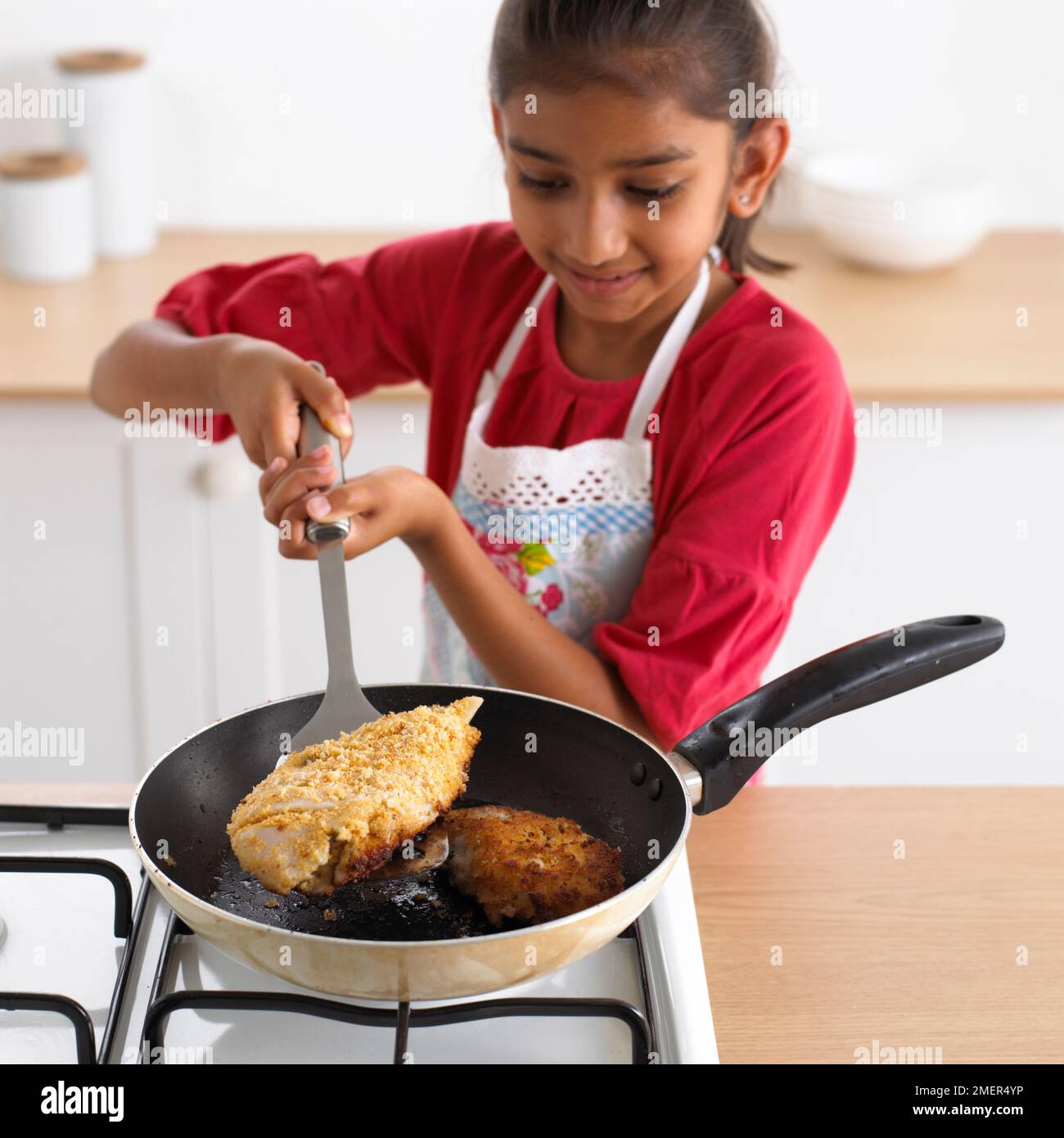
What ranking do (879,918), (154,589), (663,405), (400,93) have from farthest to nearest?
(400,93) < (154,589) < (663,405) < (879,918)

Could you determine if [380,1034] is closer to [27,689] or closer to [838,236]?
[27,689]

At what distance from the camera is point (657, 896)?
2.41ft

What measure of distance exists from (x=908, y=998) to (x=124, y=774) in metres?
1.22

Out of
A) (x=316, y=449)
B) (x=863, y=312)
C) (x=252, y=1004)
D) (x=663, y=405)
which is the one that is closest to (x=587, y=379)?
(x=663, y=405)

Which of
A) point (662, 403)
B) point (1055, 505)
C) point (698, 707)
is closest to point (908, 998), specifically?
point (698, 707)

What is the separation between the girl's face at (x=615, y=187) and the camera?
869 mm

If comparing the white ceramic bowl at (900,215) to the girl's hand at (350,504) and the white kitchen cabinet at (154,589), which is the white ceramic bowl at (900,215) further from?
the girl's hand at (350,504)

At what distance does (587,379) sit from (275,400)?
290 millimetres

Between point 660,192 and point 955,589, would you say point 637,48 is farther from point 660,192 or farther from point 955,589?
point 955,589

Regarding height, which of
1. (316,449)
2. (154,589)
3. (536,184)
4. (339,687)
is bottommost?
(154,589)

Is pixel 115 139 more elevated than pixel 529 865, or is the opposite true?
pixel 115 139

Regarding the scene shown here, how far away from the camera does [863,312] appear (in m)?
1.67

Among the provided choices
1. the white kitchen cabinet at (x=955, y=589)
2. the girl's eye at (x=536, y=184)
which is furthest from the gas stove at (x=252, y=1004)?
the white kitchen cabinet at (x=955, y=589)
